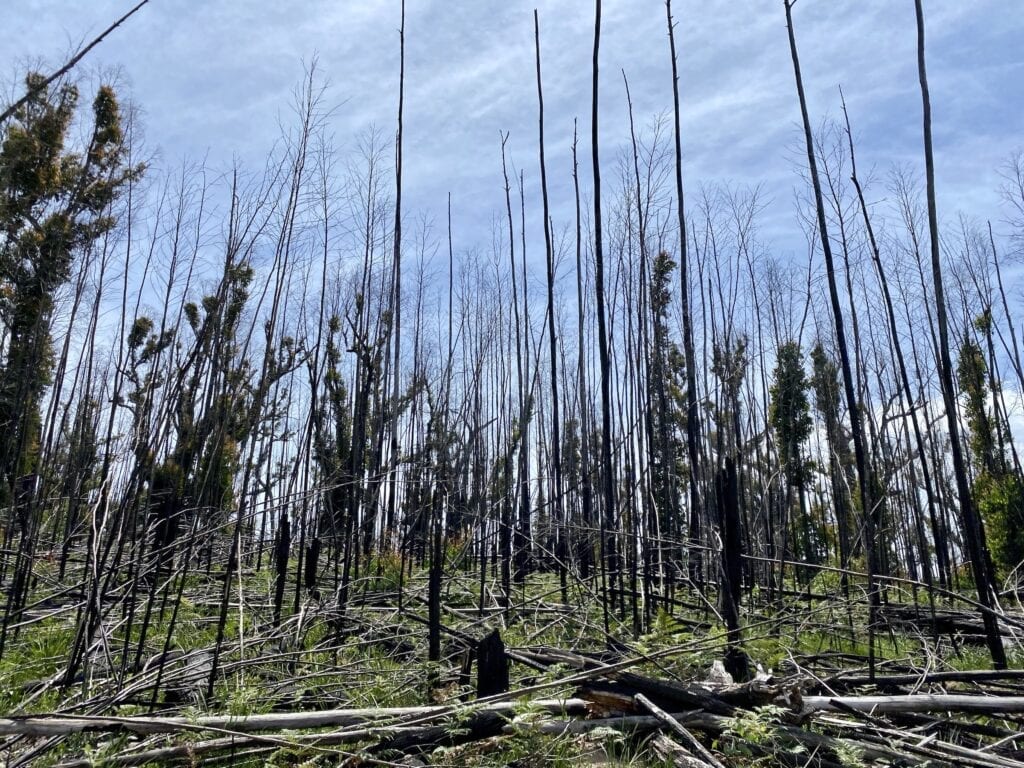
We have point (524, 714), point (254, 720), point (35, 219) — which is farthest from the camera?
point (35, 219)

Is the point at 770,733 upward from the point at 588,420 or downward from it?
downward

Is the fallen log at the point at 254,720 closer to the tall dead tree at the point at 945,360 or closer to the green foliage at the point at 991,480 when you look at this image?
the tall dead tree at the point at 945,360

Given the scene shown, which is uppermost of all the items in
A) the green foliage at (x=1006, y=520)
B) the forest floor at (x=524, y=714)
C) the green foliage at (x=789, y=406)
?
the green foliage at (x=789, y=406)

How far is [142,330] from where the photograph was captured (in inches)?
453

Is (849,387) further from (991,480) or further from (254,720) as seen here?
(991,480)

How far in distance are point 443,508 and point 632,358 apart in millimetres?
3290

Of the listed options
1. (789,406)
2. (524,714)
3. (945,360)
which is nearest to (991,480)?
A: (789,406)

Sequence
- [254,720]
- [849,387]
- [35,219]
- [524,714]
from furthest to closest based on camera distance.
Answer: [35,219], [849,387], [254,720], [524,714]

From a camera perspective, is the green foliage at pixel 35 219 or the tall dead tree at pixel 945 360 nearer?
the tall dead tree at pixel 945 360

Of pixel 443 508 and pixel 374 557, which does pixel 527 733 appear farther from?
pixel 374 557

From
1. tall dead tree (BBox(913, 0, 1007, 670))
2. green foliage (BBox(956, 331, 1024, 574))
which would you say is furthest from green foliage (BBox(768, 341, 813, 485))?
tall dead tree (BBox(913, 0, 1007, 670))

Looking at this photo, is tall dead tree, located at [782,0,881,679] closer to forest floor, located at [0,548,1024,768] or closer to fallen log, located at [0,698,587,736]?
forest floor, located at [0,548,1024,768]

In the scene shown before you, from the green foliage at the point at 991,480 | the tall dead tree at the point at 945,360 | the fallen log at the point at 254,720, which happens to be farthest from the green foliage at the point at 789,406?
the fallen log at the point at 254,720

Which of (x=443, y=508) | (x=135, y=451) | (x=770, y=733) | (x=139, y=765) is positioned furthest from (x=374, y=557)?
(x=770, y=733)
